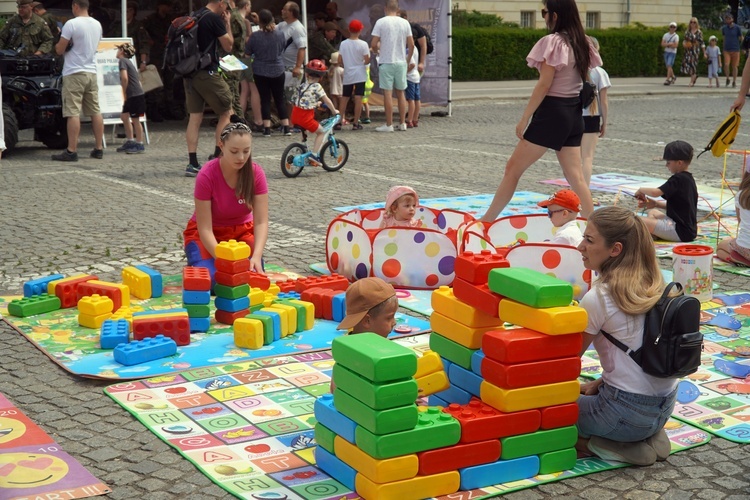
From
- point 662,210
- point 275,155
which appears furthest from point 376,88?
point 662,210

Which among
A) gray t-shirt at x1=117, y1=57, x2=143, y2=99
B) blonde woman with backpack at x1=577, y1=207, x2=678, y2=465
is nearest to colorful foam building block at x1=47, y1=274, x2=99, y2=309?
blonde woman with backpack at x1=577, y1=207, x2=678, y2=465

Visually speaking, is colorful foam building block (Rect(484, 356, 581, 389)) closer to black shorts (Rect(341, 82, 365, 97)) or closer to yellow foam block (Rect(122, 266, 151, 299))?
yellow foam block (Rect(122, 266, 151, 299))

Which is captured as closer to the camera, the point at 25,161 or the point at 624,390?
the point at 624,390

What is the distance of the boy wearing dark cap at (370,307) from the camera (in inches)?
167

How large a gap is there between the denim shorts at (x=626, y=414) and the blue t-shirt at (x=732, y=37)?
2753 cm

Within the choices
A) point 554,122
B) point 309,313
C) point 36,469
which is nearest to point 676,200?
point 554,122

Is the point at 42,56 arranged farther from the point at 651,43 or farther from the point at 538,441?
the point at 651,43

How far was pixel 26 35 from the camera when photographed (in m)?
14.4

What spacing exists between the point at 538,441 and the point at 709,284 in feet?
9.30

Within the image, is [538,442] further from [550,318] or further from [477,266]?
[477,266]

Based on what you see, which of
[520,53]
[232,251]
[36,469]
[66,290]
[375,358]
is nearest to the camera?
[375,358]

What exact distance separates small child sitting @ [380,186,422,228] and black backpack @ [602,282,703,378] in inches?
127

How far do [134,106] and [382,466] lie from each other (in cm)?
1114

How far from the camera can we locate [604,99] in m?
Result: 10.2
